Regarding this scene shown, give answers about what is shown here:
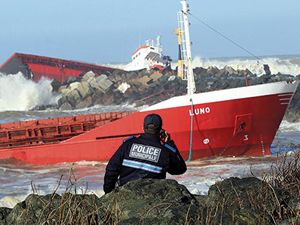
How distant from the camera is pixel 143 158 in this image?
17.0ft

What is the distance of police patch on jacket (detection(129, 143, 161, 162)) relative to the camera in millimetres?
5168

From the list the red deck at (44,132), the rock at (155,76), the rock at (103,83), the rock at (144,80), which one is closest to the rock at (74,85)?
the rock at (103,83)

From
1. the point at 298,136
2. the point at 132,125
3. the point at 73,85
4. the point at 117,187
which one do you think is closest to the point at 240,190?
the point at 117,187

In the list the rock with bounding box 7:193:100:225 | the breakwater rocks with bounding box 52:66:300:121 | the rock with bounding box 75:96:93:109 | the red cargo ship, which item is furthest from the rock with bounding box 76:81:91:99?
the rock with bounding box 7:193:100:225

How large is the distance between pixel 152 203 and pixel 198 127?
10456mm

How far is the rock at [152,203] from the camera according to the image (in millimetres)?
4203

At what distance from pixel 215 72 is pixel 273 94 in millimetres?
30230

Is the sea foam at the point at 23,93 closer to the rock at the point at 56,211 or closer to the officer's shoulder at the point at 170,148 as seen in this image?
the officer's shoulder at the point at 170,148

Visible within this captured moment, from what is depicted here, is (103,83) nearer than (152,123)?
No

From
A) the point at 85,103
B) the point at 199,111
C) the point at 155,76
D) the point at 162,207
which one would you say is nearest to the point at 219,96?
the point at 199,111

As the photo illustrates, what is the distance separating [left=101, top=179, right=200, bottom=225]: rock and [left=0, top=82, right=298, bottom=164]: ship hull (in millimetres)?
9926

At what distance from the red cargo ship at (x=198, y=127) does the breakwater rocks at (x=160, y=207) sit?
31.2ft

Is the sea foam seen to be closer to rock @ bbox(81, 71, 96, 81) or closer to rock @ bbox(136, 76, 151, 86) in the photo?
rock @ bbox(81, 71, 96, 81)

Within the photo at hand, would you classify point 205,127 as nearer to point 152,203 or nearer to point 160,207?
point 152,203
